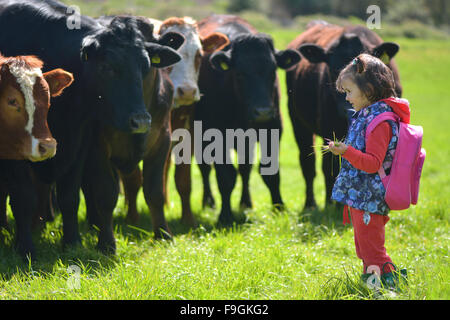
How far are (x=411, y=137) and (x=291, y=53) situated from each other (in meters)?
3.35

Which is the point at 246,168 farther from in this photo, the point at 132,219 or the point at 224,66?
the point at 132,219

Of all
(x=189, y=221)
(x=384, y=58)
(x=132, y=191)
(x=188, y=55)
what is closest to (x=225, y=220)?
(x=189, y=221)

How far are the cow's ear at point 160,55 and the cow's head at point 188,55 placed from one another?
72 cm

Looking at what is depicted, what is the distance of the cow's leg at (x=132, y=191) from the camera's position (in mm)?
7070

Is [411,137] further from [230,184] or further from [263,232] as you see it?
[230,184]

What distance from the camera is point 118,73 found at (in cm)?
533

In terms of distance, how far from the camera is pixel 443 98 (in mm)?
26094

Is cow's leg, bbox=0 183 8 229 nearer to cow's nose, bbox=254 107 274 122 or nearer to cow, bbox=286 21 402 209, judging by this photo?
cow's nose, bbox=254 107 274 122

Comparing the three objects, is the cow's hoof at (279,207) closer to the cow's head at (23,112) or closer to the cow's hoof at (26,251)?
the cow's hoof at (26,251)

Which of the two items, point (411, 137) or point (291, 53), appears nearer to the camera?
point (411, 137)

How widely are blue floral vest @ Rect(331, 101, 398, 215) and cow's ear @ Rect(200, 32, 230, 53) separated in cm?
341

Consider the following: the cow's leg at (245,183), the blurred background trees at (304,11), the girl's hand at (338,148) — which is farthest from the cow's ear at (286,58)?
the blurred background trees at (304,11)

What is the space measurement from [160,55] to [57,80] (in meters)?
1.13
